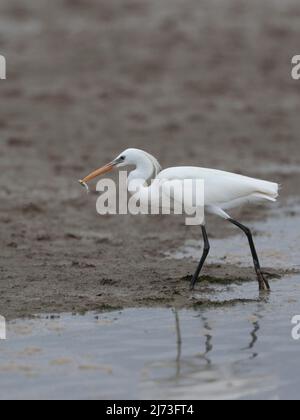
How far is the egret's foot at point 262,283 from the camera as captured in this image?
30.8 ft

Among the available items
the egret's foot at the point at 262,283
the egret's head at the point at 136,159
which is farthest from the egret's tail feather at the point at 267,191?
the egret's head at the point at 136,159

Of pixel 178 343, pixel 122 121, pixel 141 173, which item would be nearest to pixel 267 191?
pixel 141 173

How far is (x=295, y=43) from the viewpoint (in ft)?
73.9

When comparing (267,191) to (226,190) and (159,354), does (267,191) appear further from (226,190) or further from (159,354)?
(159,354)

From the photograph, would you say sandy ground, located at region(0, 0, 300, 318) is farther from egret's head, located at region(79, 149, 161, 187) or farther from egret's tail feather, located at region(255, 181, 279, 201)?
egret's head, located at region(79, 149, 161, 187)

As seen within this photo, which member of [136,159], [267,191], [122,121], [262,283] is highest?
[122,121]

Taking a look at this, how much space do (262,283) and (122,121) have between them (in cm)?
995

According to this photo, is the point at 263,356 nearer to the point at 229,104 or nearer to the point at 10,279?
the point at 10,279

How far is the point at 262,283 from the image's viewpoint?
372 inches

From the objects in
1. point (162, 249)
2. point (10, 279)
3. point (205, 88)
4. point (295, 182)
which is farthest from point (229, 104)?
point (10, 279)

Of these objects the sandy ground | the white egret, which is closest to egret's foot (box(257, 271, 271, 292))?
the white egret

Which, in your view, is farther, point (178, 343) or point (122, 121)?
point (122, 121)

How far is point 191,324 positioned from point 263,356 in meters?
0.96

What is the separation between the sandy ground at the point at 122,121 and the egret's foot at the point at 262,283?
504 mm
